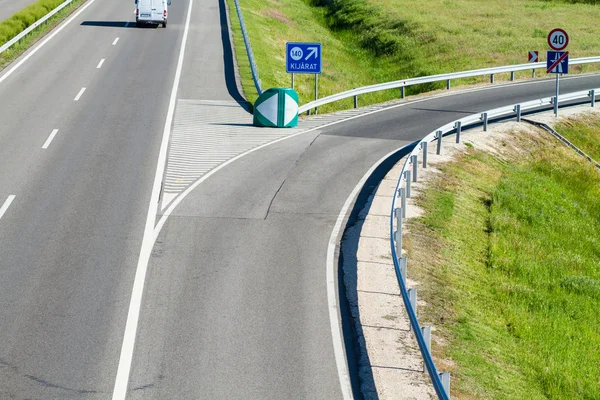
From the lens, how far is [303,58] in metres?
29.5

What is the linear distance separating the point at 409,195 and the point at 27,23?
29186mm

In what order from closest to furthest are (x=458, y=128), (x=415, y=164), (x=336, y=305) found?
(x=336, y=305) < (x=415, y=164) < (x=458, y=128)

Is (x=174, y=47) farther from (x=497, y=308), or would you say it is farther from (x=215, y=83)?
(x=497, y=308)

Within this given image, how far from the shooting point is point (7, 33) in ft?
130

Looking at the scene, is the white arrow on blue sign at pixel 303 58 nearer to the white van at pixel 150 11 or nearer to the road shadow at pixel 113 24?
the white van at pixel 150 11

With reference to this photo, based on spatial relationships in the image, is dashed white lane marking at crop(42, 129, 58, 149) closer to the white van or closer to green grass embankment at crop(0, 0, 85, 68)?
green grass embankment at crop(0, 0, 85, 68)

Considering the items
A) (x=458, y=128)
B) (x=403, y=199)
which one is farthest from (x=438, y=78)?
(x=403, y=199)

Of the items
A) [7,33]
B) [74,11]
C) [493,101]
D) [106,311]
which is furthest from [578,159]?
[74,11]

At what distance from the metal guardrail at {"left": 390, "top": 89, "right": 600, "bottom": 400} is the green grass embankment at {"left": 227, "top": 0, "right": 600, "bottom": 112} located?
8.87 metres

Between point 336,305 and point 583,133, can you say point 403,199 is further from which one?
point 583,133

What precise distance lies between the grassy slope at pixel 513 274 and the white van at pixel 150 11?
23440mm

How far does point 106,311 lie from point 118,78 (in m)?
21.2

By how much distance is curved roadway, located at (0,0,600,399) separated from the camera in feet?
37.5

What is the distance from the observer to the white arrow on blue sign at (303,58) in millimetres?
29391
